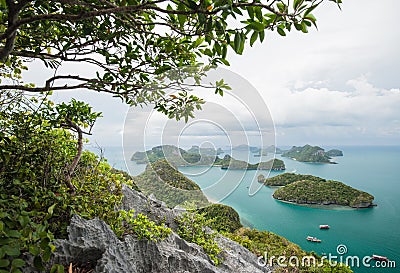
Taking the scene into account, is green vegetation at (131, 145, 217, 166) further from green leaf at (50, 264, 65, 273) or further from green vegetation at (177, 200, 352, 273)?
green leaf at (50, 264, 65, 273)

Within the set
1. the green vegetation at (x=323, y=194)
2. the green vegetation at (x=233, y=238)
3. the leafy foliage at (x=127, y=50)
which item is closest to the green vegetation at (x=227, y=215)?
the green vegetation at (x=233, y=238)

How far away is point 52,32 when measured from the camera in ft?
3.75

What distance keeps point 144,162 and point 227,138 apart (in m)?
0.58

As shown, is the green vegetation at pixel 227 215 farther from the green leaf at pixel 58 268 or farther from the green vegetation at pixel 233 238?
the green leaf at pixel 58 268

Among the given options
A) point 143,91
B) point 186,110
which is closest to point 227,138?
point 186,110

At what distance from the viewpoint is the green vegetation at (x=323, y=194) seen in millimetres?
4602

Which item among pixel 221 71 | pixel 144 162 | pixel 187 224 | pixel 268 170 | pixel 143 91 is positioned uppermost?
pixel 221 71

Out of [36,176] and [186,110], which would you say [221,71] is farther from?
[36,176]

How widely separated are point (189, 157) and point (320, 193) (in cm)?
393

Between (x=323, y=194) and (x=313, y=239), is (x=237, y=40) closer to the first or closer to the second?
(x=313, y=239)

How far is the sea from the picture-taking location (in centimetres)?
361

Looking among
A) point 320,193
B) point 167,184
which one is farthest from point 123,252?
point 320,193

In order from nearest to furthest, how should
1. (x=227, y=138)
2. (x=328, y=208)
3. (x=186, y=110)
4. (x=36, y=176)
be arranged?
1. (x=36, y=176)
2. (x=186, y=110)
3. (x=227, y=138)
4. (x=328, y=208)

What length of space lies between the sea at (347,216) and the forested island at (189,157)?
1053mm
